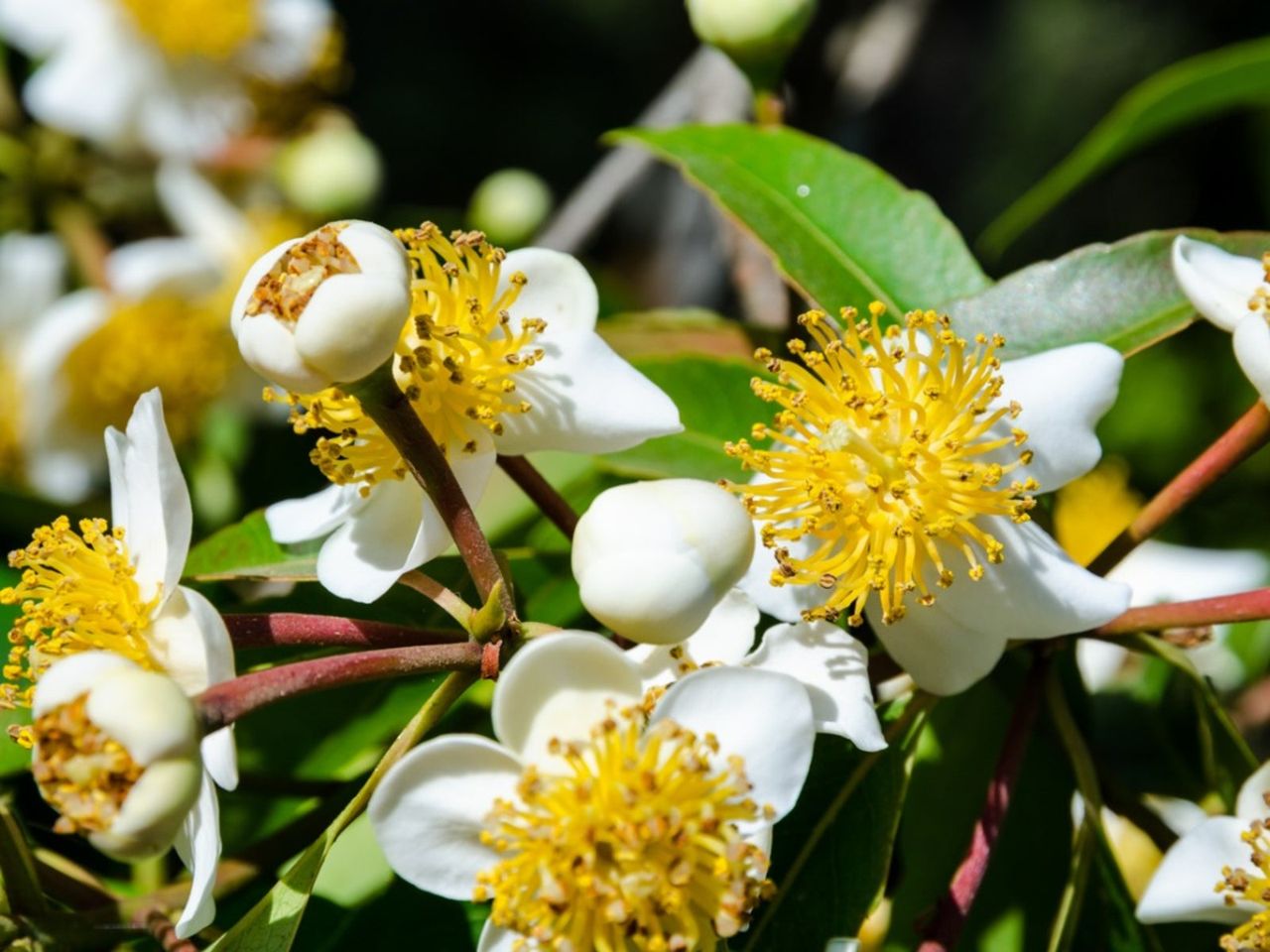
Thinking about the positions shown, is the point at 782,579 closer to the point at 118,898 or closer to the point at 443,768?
the point at 443,768

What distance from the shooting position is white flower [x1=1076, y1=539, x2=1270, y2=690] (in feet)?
6.01

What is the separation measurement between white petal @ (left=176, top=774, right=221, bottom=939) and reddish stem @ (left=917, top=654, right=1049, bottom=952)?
477 millimetres

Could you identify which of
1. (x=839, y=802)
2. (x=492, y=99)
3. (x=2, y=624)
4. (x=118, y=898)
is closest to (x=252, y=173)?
(x=2, y=624)

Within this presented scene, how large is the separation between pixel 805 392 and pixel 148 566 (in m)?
0.47

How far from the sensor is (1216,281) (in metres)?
1.13

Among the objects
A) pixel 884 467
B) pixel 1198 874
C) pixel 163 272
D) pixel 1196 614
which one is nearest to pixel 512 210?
pixel 163 272

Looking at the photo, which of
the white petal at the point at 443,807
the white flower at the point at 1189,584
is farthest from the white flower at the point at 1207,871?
the white flower at the point at 1189,584

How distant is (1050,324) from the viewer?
124 centimetres

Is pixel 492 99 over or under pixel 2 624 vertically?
under

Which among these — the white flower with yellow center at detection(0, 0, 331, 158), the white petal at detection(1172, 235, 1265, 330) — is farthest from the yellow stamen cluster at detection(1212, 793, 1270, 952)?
the white flower with yellow center at detection(0, 0, 331, 158)

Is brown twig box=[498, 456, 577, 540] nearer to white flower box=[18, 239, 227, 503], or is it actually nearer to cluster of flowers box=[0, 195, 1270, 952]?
cluster of flowers box=[0, 195, 1270, 952]

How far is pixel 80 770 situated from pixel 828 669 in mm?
458

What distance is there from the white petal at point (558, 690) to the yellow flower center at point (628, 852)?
18 millimetres

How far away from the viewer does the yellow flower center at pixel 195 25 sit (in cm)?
237
